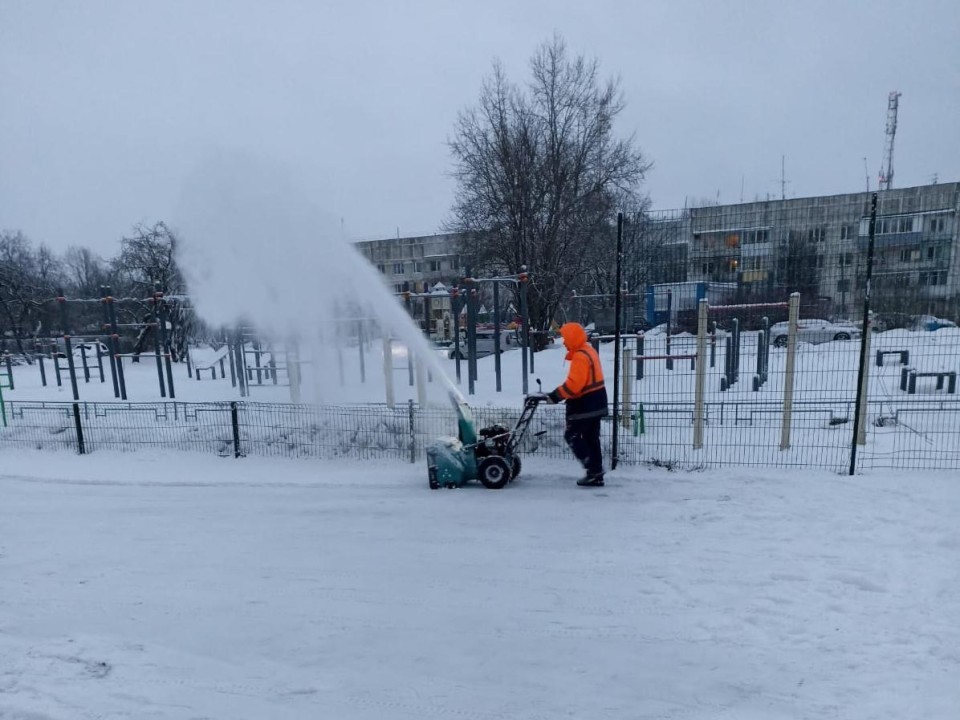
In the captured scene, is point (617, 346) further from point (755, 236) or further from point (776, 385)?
point (776, 385)

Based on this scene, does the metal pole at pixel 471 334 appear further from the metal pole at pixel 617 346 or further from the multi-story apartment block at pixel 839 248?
the metal pole at pixel 617 346

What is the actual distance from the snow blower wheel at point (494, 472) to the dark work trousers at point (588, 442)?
94 centimetres

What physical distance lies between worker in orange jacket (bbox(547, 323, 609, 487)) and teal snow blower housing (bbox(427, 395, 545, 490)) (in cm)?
47

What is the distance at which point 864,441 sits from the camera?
7.45 metres

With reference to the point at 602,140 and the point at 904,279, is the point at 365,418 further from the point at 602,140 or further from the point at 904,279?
the point at 602,140

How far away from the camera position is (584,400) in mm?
6715

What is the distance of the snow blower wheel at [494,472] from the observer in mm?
6906

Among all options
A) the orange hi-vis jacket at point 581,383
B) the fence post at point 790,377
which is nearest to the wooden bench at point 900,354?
the fence post at point 790,377

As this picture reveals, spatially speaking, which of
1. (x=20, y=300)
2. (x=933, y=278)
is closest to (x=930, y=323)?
(x=933, y=278)

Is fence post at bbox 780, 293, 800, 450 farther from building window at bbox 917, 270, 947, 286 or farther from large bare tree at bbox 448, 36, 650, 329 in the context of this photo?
large bare tree at bbox 448, 36, 650, 329

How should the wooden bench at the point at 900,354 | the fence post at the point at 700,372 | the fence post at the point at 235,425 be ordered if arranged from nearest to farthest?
the fence post at the point at 700,372
the wooden bench at the point at 900,354
the fence post at the point at 235,425

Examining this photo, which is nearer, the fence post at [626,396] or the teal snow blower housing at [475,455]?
the teal snow blower housing at [475,455]

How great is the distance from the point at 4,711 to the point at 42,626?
1044 mm

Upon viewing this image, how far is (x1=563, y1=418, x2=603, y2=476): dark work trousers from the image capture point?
678 centimetres
